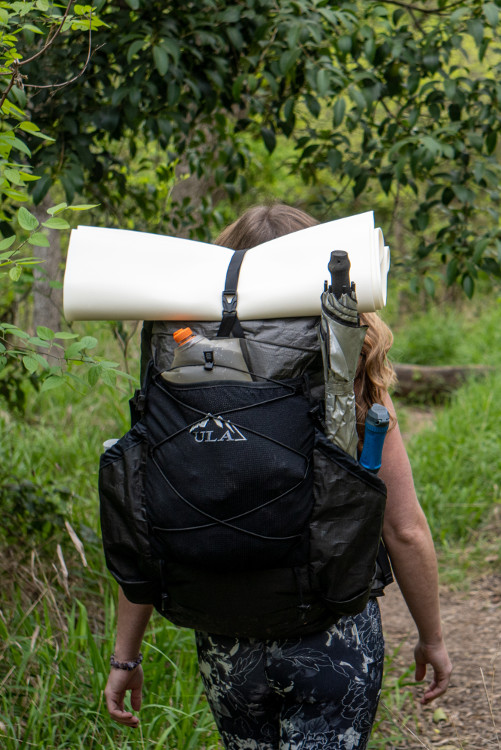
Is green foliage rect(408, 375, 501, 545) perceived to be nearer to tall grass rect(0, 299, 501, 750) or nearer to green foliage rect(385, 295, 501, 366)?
tall grass rect(0, 299, 501, 750)

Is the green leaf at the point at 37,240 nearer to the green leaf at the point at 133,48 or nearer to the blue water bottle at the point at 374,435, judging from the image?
the blue water bottle at the point at 374,435

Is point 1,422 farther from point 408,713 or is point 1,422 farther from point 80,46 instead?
point 408,713

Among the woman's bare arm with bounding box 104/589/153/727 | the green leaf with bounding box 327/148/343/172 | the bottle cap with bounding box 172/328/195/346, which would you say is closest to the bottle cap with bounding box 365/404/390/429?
the bottle cap with bounding box 172/328/195/346

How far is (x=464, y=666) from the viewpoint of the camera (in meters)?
3.26

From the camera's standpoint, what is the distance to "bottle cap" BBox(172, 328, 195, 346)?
52.2 inches

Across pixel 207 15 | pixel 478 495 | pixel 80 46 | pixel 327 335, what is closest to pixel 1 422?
pixel 80 46

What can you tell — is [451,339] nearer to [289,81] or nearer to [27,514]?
[289,81]

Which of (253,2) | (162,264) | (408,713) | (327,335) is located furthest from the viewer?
(408,713)

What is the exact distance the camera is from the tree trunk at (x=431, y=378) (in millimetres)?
7773

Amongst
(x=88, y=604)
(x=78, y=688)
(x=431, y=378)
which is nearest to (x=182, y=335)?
(x=78, y=688)

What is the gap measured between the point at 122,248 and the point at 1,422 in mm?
2836

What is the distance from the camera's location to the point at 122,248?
1.38 m

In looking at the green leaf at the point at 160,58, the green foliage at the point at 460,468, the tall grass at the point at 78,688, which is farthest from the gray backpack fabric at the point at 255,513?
the green foliage at the point at 460,468

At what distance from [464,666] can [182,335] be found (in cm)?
257
